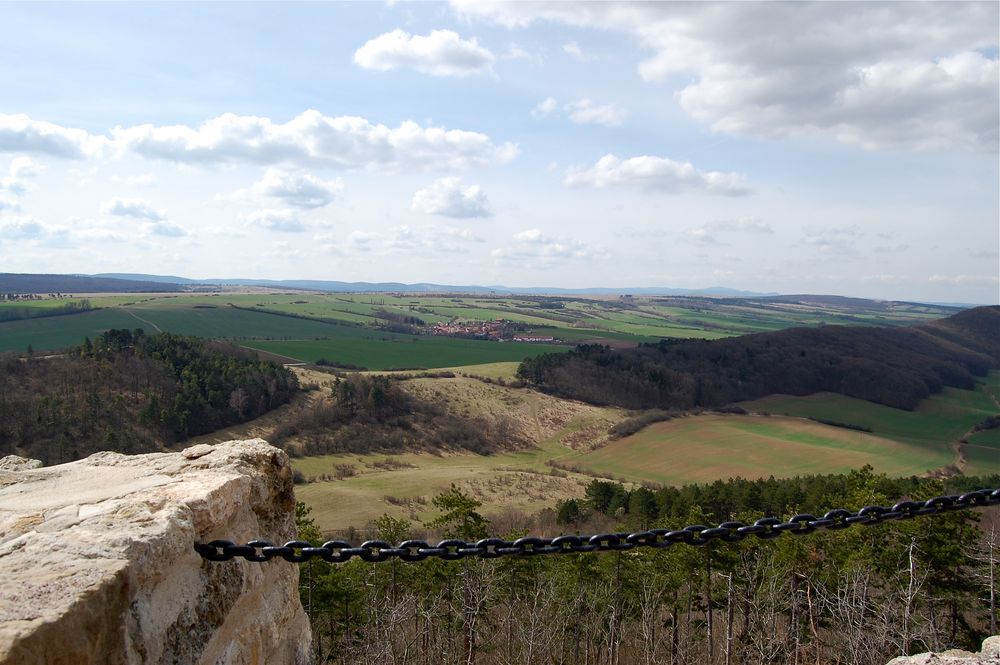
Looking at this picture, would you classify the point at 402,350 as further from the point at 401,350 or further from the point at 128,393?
the point at 128,393

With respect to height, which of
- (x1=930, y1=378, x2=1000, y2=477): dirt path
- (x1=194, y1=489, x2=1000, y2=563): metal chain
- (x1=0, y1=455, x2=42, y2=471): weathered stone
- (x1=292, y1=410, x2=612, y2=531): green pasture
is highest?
(x1=0, y1=455, x2=42, y2=471): weathered stone

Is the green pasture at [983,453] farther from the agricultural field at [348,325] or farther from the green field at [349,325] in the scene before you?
the green field at [349,325]

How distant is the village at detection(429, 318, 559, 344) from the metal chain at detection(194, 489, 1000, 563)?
390 ft

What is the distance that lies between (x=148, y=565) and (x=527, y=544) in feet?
7.02

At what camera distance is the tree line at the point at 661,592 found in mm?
19297

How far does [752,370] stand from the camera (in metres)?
97.2

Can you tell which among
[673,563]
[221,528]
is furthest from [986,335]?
[221,528]

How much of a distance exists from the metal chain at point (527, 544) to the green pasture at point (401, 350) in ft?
290

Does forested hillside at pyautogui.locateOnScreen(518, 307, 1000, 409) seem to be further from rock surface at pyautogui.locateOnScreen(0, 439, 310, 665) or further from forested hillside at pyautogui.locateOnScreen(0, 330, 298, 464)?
rock surface at pyautogui.locateOnScreen(0, 439, 310, 665)

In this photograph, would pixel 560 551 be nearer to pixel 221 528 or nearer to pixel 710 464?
pixel 221 528

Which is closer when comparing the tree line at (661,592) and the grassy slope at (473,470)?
the tree line at (661,592)

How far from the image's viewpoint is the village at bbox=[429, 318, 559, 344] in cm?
12950

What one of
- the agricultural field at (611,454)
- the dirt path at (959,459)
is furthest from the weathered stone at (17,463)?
the dirt path at (959,459)

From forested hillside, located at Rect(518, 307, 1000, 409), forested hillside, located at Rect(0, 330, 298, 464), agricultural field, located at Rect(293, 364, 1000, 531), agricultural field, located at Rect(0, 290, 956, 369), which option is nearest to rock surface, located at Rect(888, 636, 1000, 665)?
agricultural field, located at Rect(293, 364, 1000, 531)
